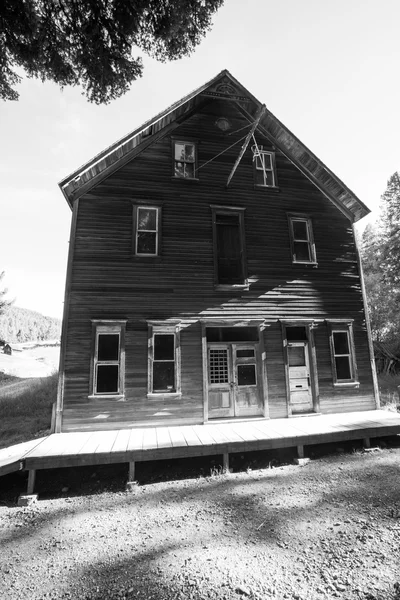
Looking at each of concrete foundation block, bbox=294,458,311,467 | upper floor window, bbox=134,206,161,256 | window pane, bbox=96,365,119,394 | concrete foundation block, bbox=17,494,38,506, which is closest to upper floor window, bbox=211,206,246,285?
upper floor window, bbox=134,206,161,256

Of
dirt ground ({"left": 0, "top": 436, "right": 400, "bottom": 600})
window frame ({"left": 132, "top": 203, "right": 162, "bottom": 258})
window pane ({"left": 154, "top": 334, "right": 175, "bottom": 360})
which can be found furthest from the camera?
window frame ({"left": 132, "top": 203, "right": 162, "bottom": 258})

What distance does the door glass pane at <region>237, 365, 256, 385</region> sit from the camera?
10.2m

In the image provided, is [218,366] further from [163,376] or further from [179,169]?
[179,169]

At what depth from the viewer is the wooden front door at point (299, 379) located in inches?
410

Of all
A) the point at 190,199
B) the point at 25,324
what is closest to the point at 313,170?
the point at 190,199

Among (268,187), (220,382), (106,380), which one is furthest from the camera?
(268,187)

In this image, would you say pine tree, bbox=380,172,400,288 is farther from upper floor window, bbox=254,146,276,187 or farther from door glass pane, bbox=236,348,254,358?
door glass pane, bbox=236,348,254,358

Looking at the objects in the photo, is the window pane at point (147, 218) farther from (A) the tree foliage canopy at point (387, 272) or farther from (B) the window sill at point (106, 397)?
(A) the tree foliage canopy at point (387, 272)

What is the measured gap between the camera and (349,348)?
36.7ft

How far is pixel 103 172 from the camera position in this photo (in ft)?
32.9

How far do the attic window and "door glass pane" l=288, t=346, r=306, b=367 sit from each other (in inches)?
241

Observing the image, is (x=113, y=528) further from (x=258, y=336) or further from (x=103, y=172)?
(x=103, y=172)

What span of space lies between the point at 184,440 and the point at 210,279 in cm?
503

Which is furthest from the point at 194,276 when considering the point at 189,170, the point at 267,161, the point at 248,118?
the point at 248,118
